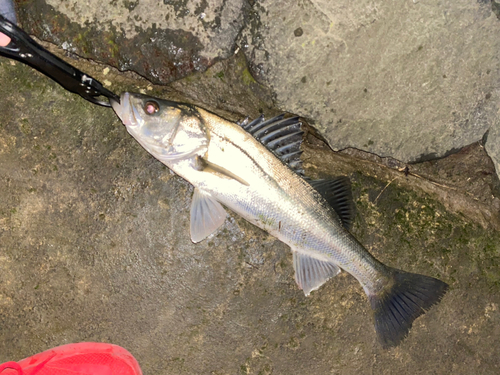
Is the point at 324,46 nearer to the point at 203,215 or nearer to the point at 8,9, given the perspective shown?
the point at 203,215

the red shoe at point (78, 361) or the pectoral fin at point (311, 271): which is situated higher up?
the pectoral fin at point (311, 271)

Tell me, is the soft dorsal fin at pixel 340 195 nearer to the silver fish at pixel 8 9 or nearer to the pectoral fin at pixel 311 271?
the pectoral fin at pixel 311 271

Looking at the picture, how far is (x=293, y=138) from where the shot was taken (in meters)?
2.52

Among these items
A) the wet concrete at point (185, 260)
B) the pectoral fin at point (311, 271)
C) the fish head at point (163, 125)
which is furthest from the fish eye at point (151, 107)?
the pectoral fin at point (311, 271)

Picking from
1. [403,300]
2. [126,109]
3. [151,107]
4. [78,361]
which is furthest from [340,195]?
[78,361]

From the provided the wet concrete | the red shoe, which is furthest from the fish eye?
the red shoe

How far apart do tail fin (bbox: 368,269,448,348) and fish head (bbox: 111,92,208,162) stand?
168cm

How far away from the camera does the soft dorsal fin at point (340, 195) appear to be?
2.58 meters

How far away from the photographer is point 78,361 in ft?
8.99

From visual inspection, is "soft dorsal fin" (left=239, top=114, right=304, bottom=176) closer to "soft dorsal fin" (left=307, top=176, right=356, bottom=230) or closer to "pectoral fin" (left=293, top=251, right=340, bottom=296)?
"soft dorsal fin" (left=307, top=176, right=356, bottom=230)

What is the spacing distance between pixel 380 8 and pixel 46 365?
3559 mm

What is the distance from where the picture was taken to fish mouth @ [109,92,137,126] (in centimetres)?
232

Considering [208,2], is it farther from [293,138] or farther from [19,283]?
[19,283]

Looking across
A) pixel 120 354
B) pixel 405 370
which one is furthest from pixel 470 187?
pixel 120 354
